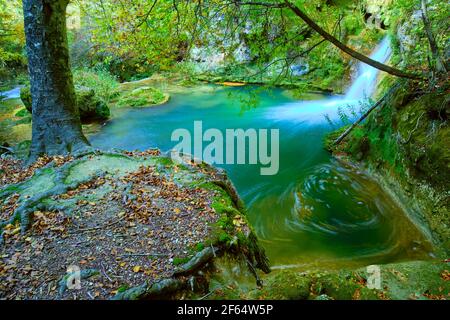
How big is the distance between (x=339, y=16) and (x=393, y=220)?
4460 mm

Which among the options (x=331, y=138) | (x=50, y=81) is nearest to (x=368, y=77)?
(x=331, y=138)

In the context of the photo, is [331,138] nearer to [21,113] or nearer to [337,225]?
[337,225]

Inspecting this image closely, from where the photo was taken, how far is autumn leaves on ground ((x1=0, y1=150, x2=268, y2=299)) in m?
2.98

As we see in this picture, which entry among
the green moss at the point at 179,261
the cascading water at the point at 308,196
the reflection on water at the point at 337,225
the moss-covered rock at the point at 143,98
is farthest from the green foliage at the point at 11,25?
the green moss at the point at 179,261

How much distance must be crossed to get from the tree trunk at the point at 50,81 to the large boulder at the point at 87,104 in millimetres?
5845

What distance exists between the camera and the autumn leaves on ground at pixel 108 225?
117 inches

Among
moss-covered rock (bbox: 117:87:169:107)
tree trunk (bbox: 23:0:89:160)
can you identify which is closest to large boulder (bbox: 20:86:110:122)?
moss-covered rock (bbox: 117:87:169:107)

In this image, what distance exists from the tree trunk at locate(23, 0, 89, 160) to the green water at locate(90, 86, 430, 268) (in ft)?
11.9

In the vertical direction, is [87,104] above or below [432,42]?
below

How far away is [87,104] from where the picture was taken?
489 inches

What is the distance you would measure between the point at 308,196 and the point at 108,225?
4.79m

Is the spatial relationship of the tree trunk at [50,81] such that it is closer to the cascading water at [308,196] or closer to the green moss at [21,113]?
the cascading water at [308,196]

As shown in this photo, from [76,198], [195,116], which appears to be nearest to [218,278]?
[76,198]

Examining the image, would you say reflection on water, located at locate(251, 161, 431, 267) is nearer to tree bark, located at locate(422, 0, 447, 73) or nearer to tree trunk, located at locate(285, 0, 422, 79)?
tree trunk, located at locate(285, 0, 422, 79)
